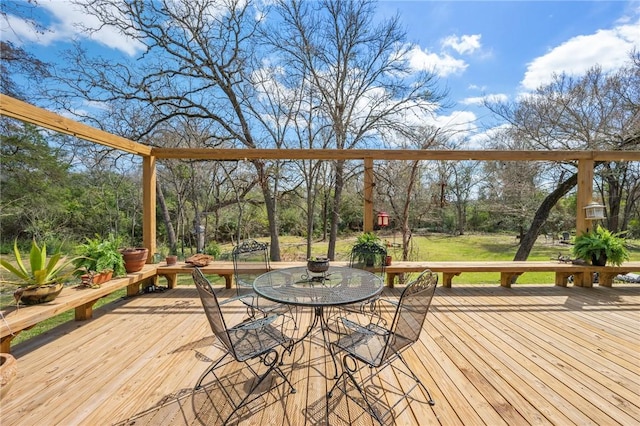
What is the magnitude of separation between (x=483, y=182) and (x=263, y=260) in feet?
26.3

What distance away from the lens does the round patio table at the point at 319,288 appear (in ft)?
6.48

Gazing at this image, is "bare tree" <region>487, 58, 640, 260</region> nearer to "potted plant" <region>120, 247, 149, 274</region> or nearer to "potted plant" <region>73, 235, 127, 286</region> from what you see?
"potted plant" <region>120, 247, 149, 274</region>

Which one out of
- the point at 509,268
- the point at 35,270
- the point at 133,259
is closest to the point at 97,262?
the point at 133,259

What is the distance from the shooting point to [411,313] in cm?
175

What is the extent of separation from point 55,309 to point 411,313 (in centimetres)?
302

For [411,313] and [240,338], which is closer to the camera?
[411,313]

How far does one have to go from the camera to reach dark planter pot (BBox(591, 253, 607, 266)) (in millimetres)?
4122

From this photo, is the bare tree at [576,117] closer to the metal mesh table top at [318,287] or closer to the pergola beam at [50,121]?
the metal mesh table top at [318,287]

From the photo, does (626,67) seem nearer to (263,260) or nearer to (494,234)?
(494,234)

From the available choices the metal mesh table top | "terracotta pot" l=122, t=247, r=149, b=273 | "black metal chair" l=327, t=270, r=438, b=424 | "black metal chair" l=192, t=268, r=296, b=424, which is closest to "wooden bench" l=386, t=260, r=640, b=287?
the metal mesh table top

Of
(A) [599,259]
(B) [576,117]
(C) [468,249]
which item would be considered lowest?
(C) [468,249]

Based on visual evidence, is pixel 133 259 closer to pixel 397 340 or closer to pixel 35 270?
pixel 35 270

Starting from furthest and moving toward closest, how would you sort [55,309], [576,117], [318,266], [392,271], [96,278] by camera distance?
[576,117]
[392,271]
[96,278]
[318,266]
[55,309]

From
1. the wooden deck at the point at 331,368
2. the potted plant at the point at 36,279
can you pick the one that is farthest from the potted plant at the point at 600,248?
the potted plant at the point at 36,279
